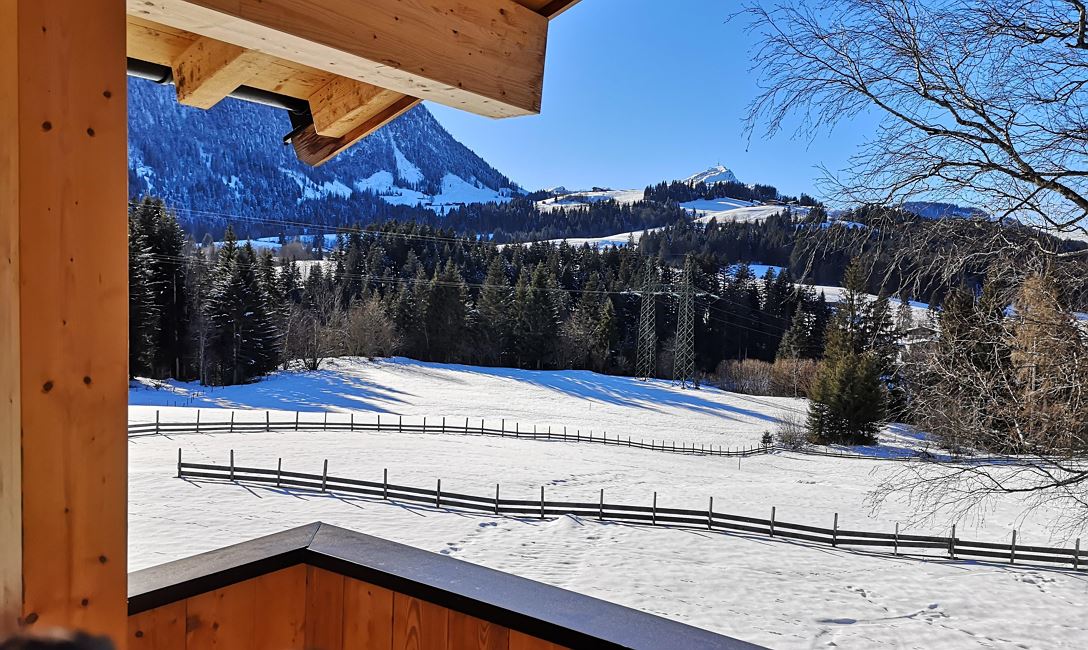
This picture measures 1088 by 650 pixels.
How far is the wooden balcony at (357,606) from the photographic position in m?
1.17

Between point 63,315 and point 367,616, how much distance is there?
36.0 inches

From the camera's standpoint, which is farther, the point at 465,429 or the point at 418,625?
the point at 465,429

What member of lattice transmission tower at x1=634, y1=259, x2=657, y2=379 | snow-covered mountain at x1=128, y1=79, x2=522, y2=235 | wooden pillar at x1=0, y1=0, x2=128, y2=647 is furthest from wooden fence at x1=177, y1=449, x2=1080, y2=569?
snow-covered mountain at x1=128, y1=79, x2=522, y2=235

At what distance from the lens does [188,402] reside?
65.0 ft

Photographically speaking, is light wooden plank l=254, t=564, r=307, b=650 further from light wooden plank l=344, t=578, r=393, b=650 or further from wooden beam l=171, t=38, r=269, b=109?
wooden beam l=171, t=38, r=269, b=109

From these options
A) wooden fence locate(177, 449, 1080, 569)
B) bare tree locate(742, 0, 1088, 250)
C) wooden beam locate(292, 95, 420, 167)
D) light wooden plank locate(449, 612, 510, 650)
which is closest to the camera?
light wooden plank locate(449, 612, 510, 650)

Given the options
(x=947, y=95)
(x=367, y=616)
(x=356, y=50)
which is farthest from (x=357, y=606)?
(x=947, y=95)

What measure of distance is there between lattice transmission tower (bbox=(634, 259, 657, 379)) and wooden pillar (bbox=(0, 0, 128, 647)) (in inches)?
1144

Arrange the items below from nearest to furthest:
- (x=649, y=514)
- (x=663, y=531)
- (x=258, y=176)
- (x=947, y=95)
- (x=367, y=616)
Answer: (x=367, y=616), (x=947, y=95), (x=663, y=531), (x=649, y=514), (x=258, y=176)

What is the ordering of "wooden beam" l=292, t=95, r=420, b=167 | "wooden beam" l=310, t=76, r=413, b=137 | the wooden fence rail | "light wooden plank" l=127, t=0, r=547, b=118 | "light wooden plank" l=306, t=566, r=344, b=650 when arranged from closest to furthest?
"light wooden plank" l=127, t=0, r=547, b=118 < "light wooden plank" l=306, t=566, r=344, b=650 < "wooden beam" l=310, t=76, r=413, b=137 < "wooden beam" l=292, t=95, r=420, b=167 < the wooden fence rail

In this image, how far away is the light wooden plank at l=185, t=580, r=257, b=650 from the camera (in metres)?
1.39

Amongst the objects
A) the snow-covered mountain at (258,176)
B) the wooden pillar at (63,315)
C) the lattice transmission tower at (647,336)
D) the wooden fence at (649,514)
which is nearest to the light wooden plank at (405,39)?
the wooden pillar at (63,315)

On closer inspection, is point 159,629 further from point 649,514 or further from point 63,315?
point 649,514

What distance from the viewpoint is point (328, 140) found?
1.93 metres
